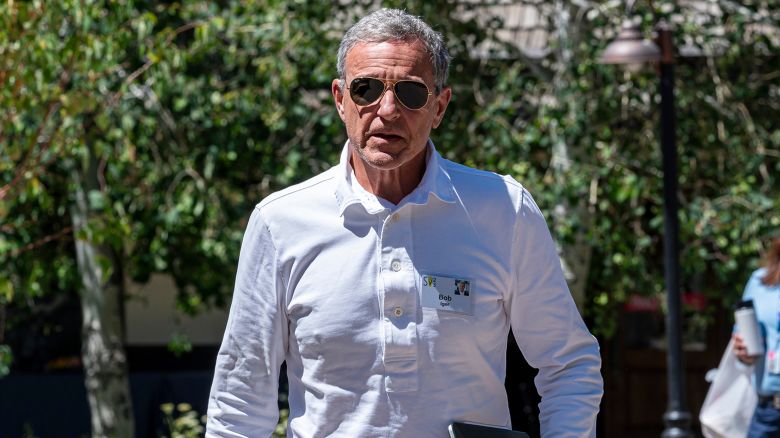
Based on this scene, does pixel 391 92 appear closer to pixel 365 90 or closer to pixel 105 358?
pixel 365 90

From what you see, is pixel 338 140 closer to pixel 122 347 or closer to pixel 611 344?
pixel 122 347

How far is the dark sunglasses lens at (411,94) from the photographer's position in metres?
2.36

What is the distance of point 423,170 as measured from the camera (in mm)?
2498

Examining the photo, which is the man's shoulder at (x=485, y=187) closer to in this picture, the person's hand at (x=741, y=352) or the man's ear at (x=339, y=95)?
the man's ear at (x=339, y=95)

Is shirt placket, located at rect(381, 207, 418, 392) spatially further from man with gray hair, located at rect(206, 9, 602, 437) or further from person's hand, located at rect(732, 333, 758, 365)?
person's hand, located at rect(732, 333, 758, 365)

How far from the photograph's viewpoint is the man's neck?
246 cm

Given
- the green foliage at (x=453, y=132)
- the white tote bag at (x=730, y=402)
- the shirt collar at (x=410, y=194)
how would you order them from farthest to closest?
the green foliage at (x=453, y=132), the white tote bag at (x=730, y=402), the shirt collar at (x=410, y=194)

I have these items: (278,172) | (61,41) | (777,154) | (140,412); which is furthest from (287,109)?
(140,412)

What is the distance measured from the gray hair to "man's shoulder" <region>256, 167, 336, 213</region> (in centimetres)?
19

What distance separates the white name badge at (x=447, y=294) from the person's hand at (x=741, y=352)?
14.3 ft

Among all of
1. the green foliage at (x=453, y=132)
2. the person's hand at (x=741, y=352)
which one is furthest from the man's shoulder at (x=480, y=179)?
the green foliage at (x=453, y=132)

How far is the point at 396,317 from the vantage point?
7.61 feet

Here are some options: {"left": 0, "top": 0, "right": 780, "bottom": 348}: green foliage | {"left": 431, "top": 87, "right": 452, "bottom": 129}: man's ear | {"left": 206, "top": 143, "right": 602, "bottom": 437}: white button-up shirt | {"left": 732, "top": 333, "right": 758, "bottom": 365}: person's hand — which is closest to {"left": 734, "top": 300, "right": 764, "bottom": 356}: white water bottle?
{"left": 732, "top": 333, "right": 758, "bottom": 365}: person's hand

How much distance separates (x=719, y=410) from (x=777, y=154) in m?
2.19
